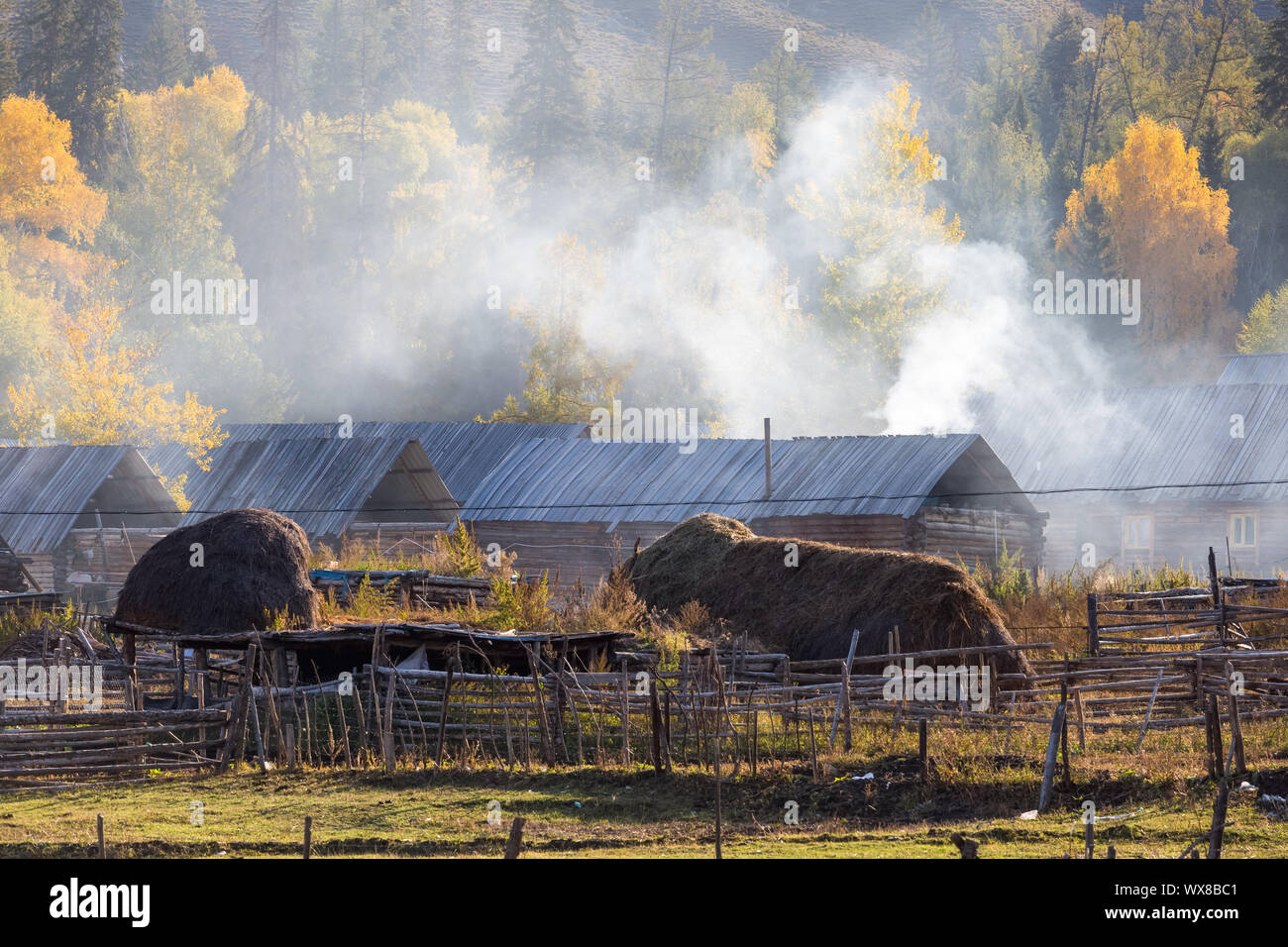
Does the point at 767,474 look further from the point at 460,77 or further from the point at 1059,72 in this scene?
the point at 460,77

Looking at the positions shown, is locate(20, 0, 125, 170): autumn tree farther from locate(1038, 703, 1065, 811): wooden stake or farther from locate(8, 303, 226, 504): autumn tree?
locate(1038, 703, 1065, 811): wooden stake

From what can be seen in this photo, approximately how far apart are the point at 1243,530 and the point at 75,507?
99.4ft

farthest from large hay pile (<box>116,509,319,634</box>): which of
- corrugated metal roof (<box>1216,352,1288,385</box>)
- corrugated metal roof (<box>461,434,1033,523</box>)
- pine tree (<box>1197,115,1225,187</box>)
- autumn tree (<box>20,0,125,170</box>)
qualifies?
autumn tree (<box>20,0,125,170</box>)

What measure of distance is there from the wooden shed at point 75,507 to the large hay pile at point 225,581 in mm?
14180

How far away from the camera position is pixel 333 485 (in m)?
41.1

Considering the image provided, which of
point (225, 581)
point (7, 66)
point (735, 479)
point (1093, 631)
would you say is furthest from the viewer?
point (7, 66)

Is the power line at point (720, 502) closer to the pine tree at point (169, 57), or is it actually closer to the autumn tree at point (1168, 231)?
the autumn tree at point (1168, 231)

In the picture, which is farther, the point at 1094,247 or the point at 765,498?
the point at 1094,247

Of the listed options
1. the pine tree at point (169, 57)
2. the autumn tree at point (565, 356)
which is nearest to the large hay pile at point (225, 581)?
the autumn tree at point (565, 356)

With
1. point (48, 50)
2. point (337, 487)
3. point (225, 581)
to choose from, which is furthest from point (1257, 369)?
point (48, 50)

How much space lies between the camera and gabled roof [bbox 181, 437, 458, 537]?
40.3 meters

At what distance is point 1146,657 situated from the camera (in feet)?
63.9

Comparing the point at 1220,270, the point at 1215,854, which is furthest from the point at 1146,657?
the point at 1220,270

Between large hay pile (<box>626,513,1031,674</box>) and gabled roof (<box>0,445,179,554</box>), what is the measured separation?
1707 cm
